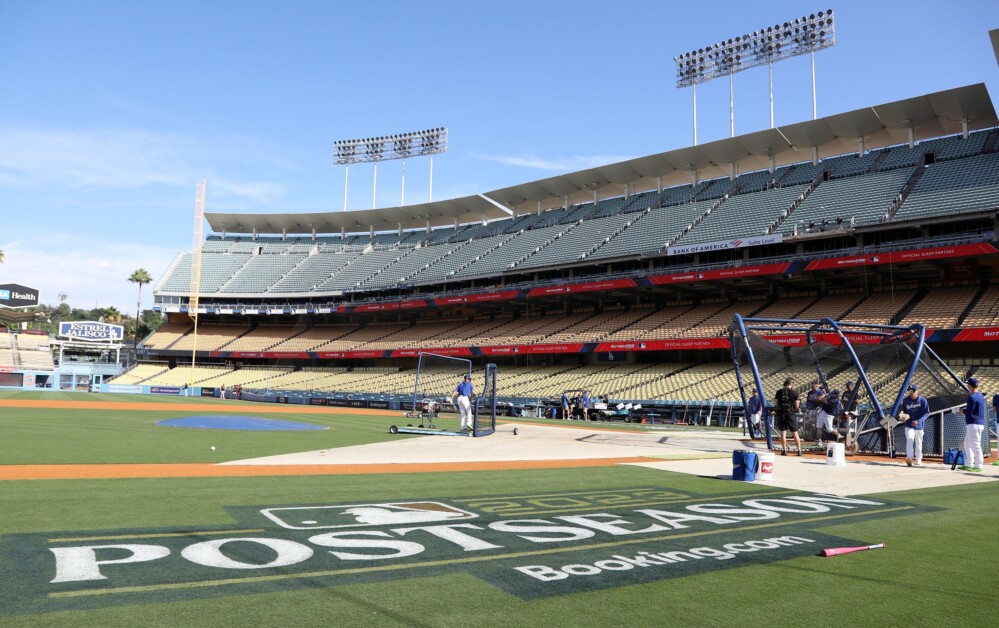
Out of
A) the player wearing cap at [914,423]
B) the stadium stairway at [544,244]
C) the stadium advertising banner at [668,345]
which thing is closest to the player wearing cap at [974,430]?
the player wearing cap at [914,423]

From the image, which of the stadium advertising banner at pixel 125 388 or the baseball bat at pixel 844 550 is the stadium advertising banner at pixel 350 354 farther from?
the baseball bat at pixel 844 550

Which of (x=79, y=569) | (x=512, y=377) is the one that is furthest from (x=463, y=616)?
(x=512, y=377)

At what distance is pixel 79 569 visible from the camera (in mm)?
4930

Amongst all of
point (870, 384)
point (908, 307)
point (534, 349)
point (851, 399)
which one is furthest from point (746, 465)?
point (534, 349)

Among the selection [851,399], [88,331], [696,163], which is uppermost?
[696,163]

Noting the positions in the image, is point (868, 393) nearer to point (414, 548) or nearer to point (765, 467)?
point (765, 467)

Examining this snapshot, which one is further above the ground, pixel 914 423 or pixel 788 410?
Answer: pixel 788 410

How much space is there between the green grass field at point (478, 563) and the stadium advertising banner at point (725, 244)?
101 feet

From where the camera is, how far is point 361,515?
24.4 ft

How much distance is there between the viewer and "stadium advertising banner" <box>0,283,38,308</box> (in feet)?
248

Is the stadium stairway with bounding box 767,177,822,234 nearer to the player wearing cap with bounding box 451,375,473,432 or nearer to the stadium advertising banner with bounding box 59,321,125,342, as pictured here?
the player wearing cap with bounding box 451,375,473,432

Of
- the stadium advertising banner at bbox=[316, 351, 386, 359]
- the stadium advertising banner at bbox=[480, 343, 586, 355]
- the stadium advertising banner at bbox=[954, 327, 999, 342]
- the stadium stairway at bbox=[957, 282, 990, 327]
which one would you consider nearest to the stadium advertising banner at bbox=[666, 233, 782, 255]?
the stadium advertising banner at bbox=[480, 343, 586, 355]

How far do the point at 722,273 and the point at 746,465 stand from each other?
99.8 feet

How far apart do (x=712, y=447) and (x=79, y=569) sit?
16332 millimetres
